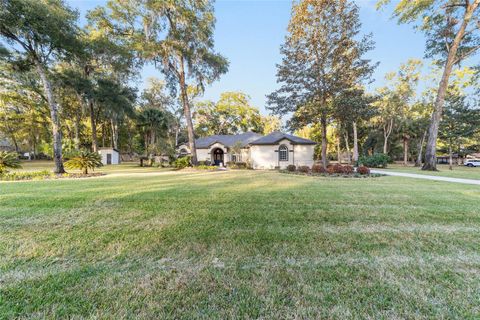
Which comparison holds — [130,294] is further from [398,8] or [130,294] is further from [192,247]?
[398,8]

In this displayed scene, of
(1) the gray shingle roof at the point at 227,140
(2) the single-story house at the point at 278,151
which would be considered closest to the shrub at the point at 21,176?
(2) the single-story house at the point at 278,151

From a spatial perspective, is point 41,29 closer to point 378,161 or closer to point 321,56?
point 321,56

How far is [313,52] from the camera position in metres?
13.7

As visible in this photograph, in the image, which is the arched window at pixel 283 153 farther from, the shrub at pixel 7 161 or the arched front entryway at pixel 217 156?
the shrub at pixel 7 161

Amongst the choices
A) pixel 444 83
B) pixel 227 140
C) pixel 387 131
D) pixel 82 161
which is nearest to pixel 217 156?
pixel 227 140

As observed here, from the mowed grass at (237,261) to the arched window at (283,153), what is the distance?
1598cm

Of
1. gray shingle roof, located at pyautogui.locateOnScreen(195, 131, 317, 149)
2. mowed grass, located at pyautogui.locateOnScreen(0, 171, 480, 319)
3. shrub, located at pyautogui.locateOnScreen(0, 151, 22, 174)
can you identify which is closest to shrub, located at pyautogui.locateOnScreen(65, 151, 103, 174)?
shrub, located at pyautogui.locateOnScreen(0, 151, 22, 174)

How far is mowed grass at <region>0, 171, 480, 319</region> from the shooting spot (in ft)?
5.53

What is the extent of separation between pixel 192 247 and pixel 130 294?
3.22 feet

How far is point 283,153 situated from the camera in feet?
67.4

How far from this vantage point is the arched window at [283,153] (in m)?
20.5

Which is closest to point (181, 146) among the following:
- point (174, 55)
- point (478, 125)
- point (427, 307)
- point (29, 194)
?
point (174, 55)

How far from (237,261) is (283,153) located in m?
18.9

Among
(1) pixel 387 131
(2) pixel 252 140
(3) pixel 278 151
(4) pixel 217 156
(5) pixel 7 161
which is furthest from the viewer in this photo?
(1) pixel 387 131
